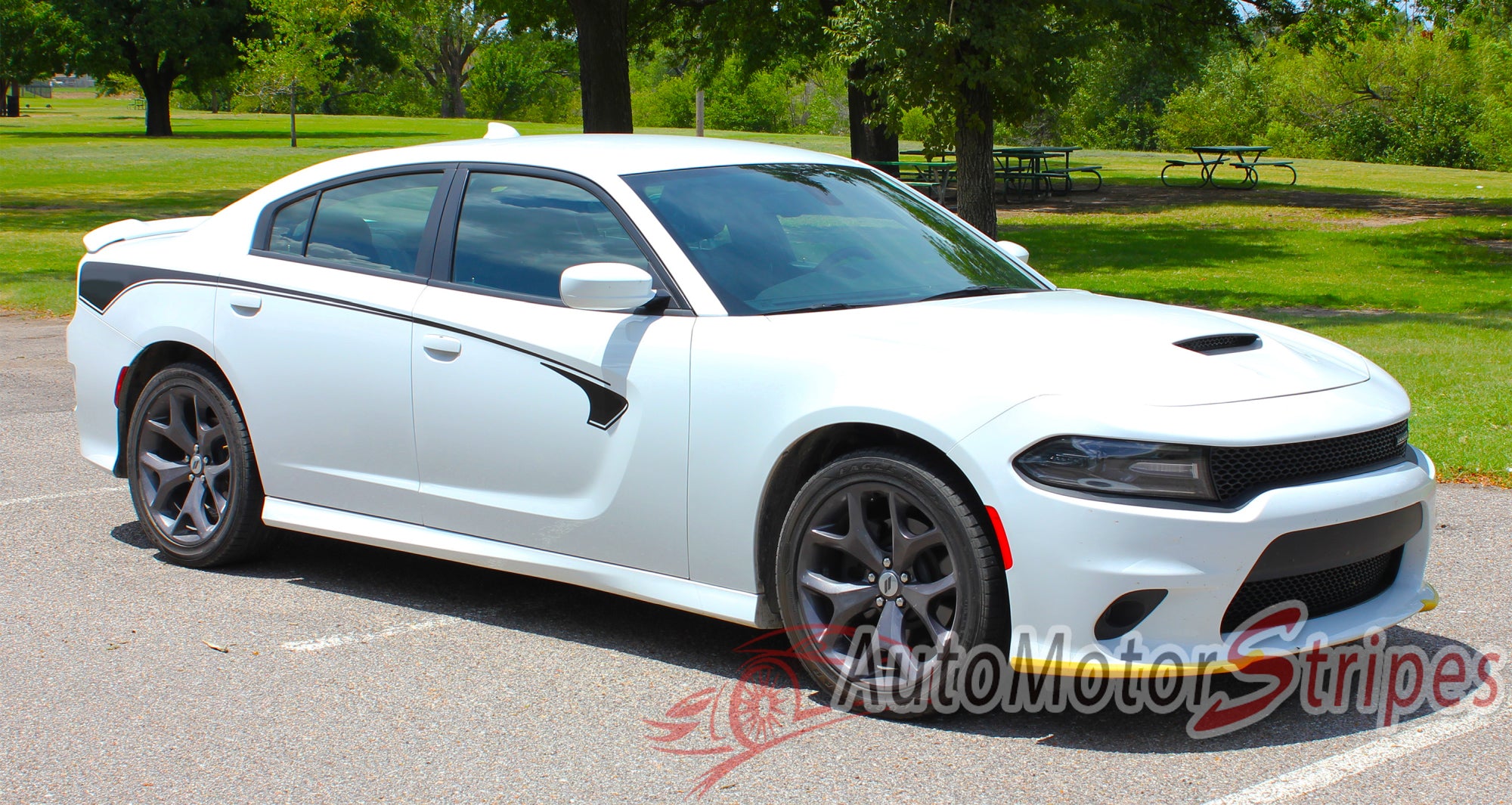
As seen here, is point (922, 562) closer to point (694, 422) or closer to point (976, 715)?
point (976, 715)

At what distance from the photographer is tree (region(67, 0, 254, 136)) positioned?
54.0m

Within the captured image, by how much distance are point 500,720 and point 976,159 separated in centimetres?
1359

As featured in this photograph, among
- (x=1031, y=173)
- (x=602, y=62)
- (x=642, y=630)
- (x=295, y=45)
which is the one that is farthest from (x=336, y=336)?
(x=295, y=45)

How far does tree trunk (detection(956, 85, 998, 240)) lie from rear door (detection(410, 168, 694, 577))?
12174 mm

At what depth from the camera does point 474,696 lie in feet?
13.9

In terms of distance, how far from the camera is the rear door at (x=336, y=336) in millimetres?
4938

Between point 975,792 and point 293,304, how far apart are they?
3070 mm

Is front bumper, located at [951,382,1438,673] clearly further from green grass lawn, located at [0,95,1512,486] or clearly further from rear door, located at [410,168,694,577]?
green grass lawn, located at [0,95,1512,486]

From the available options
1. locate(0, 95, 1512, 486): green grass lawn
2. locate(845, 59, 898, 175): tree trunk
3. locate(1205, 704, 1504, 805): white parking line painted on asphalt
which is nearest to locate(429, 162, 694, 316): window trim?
locate(1205, 704, 1504, 805): white parking line painted on asphalt

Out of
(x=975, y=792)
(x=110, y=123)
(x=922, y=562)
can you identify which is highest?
(x=110, y=123)

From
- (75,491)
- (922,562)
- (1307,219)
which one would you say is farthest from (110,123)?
(922,562)

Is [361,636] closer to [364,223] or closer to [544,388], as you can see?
[544,388]

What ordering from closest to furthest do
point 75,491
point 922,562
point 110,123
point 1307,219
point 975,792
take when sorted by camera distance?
point 975,792
point 922,562
point 75,491
point 1307,219
point 110,123

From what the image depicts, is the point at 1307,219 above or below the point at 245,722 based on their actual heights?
above
